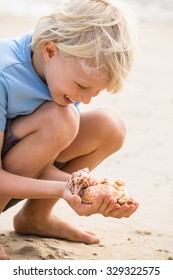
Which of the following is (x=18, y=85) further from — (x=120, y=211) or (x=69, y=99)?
(x=120, y=211)

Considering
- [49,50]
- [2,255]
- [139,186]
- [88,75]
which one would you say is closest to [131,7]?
[139,186]

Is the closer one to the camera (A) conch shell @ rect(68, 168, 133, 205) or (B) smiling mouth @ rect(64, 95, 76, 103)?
(A) conch shell @ rect(68, 168, 133, 205)

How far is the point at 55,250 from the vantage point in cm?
327

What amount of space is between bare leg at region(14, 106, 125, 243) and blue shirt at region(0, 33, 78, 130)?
0.35m

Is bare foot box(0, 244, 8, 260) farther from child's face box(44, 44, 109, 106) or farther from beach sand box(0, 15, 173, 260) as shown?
child's face box(44, 44, 109, 106)

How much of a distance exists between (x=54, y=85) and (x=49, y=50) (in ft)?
0.51

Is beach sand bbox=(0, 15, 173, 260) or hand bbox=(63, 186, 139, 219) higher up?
hand bbox=(63, 186, 139, 219)

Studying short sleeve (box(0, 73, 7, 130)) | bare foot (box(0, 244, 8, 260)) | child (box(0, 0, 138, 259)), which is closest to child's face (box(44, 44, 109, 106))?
child (box(0, 0, 138, 259))

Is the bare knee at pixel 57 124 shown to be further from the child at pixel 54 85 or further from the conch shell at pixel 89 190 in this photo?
the conch shell at pixel 89 190

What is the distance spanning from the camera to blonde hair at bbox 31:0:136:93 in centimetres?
289

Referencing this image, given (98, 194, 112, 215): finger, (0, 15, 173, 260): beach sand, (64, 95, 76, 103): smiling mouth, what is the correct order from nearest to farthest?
(98, 194, 112, 215): finger
(64, 95, 76, 103): smiling mouth
(0, 15, 173, 260): beach sand
